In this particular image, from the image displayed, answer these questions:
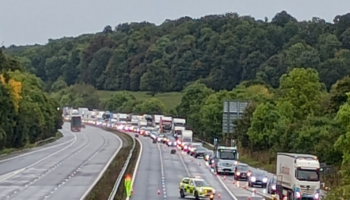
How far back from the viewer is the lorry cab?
7156 centimetres

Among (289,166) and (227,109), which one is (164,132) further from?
(289,166)

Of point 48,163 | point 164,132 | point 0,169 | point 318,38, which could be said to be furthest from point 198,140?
point 318,38

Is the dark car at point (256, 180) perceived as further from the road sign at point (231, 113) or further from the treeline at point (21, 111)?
the treeline at point (21, 111)

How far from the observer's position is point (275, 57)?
185875mm

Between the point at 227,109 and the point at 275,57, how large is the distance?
313ft

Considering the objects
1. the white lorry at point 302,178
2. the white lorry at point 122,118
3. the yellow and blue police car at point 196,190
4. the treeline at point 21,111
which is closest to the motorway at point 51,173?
A: the yellow and blue police car at point 196,190

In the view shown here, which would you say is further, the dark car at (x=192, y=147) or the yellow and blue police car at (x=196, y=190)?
the dark car at (x=192, y=147)

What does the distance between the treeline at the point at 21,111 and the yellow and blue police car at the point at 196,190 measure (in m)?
50.5

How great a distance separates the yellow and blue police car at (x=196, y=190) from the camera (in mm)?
43750

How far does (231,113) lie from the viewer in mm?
93375

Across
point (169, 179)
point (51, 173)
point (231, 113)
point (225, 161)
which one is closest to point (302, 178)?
point (169, 179)

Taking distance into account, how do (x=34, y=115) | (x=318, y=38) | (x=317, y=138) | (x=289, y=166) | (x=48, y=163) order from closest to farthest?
1. (x=289, y=166)
2. (x=317, y=138)
3. (x=48, y=163)
4. (x=34, y=115)
5. (x=318, y=38)

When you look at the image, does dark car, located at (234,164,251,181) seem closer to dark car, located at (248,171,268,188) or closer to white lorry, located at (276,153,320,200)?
dark car, located at (248,171,268,188)

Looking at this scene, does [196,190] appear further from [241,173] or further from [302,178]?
[241,173]
